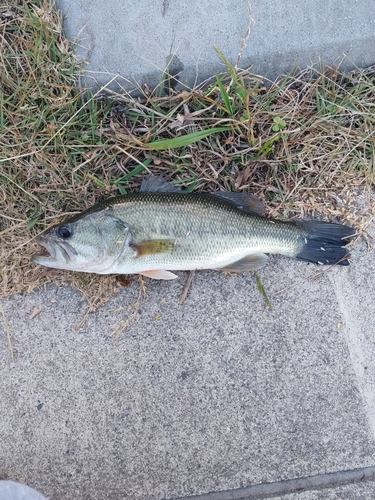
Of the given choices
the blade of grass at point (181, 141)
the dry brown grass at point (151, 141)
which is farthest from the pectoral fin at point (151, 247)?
the blade of grass at point (181, 141)

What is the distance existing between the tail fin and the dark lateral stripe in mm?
1431

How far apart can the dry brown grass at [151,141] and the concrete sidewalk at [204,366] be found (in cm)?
18

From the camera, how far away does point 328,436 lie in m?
3.10

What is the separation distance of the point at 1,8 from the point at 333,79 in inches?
93.3

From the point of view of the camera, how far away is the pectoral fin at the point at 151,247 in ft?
9.32

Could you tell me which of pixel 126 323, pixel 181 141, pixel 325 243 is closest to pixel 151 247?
pixel 126 323

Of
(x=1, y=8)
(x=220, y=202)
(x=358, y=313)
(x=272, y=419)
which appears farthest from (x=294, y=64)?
(x=272, y=419)

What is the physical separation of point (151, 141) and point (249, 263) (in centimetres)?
110

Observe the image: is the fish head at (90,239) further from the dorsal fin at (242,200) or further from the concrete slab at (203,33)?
the concrete slab at (203,33)

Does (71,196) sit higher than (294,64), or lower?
lower

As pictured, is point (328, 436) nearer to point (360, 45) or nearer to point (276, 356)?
point (276, 356)

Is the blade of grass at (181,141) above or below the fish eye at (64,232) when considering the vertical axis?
above

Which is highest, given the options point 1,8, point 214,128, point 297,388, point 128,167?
point 1,8

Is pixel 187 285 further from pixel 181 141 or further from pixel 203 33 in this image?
pixel 203 33
